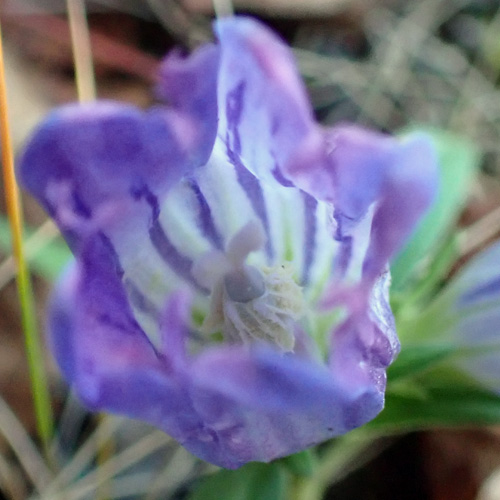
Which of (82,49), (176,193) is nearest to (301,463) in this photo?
(176,193)

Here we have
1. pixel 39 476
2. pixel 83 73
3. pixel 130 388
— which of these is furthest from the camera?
pixel 83 73

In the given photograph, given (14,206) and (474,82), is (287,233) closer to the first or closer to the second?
(14,206)

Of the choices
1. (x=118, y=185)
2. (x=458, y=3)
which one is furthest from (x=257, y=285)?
(x=458, y=3)

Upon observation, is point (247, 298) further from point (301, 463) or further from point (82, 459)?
point (82, 459)

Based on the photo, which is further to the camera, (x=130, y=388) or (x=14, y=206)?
(x=14, y=206)

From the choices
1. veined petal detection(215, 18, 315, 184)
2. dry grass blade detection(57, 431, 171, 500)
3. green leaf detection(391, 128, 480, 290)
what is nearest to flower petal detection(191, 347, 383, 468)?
veined petal detection(215, 18, 315, 184)

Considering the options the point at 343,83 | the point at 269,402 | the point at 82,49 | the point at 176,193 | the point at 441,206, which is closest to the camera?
the point at 269,402

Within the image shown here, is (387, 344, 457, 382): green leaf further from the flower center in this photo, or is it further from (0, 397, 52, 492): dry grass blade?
(0, 397, 52, 492): dry grass blade
